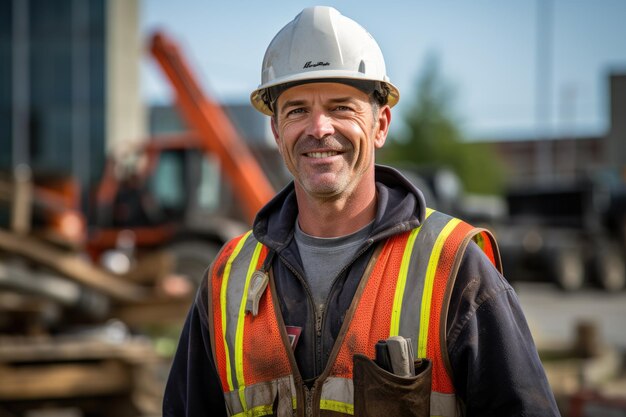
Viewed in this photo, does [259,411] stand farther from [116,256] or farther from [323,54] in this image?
[116,256]

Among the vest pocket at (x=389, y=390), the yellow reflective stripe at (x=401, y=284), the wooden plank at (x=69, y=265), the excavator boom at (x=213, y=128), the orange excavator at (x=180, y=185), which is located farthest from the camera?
the excavator boom at (x=213, y=128)

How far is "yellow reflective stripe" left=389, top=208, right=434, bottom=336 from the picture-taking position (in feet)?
7.35

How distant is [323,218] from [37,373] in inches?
168

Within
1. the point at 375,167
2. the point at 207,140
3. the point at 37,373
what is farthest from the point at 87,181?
the point at 375,167

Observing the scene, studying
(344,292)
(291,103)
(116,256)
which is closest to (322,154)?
(291,103)

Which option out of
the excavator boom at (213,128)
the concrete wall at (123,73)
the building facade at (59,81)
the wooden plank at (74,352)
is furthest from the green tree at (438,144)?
the wooden plank at (74,352)

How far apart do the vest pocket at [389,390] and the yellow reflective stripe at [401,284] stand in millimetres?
120

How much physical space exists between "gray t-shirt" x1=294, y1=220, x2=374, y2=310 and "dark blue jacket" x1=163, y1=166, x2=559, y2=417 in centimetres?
2

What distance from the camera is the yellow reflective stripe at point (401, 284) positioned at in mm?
2240

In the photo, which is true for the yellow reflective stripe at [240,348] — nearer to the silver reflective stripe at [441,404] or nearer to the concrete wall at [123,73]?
the silver reflective stripe at [441,404]

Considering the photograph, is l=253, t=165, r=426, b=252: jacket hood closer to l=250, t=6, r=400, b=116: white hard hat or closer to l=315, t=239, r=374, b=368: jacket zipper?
→ l=315, t=239, r=374, b=368: jacket zipper

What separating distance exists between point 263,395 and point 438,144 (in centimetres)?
4200

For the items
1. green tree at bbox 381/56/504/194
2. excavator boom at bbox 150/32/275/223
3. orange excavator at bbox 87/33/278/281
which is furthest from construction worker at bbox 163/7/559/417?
green tree at bbox 381/56/504/194

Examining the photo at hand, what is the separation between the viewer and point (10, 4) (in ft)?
81.6
